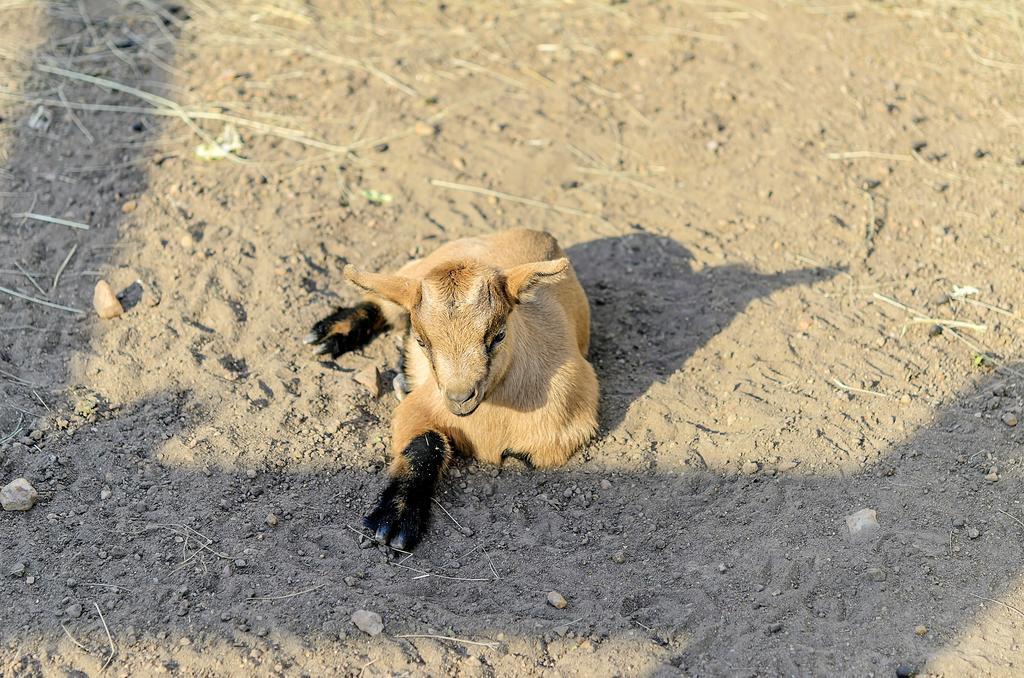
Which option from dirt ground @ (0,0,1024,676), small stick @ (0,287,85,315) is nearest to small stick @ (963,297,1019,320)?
dirt ground @ (0,0,1024,676)

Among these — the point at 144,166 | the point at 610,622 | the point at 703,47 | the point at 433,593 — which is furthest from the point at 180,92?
the point at 610,622

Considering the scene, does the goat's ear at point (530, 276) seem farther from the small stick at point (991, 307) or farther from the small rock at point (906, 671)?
the small stick at point (991, 307)

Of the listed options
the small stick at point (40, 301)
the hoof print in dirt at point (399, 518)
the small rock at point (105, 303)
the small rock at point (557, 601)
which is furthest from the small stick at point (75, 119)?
the small rock at point (557, 601)

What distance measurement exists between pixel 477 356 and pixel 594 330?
2.11 m

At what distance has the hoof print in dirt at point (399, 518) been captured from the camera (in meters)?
5.50

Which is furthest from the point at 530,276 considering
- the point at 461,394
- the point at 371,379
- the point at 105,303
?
the point at 105,303

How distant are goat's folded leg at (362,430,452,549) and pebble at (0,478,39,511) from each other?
1736mm

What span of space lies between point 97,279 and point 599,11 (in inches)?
217

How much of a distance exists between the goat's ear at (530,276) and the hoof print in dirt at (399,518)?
4.03ft

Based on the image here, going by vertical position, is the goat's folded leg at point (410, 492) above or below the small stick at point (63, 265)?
above

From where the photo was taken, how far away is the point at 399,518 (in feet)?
18.3

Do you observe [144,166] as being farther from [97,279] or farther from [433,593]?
[433,593]

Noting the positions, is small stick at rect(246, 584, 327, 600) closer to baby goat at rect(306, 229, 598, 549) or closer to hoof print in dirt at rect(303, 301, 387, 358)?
baby goat at rect(306, 229, 598, 549)

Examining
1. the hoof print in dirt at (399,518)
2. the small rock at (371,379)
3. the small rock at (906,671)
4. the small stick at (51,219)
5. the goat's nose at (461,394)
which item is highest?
the goat's nose at (461,394)
